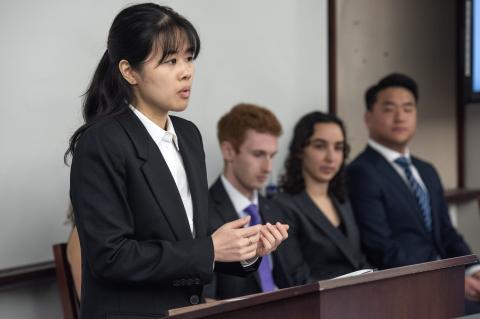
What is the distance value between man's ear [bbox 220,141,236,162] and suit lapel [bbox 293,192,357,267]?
0.34 m

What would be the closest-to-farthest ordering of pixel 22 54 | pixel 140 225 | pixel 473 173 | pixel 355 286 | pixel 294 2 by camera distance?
1. pixel 355 286
2. pixel 140 225
3. pixel 22 54
4. pixel 294 2
5. pixel 473 173

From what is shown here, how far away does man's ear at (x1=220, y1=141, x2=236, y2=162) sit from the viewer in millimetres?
3018

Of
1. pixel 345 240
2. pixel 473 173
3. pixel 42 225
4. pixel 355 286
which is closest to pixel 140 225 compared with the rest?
pixel 355 286

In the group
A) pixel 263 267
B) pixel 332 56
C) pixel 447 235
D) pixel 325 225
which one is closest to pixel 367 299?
pixel 263 267

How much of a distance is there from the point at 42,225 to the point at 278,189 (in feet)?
3.65

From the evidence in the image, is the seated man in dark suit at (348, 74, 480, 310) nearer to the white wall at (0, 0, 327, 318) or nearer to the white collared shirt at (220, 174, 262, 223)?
the white collared shirt at (220, 174, 262, 223)

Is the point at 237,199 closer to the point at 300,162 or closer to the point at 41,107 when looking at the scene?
the point at 300,162

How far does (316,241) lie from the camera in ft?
10.00

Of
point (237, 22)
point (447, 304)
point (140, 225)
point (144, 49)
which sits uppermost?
point (237, 22)

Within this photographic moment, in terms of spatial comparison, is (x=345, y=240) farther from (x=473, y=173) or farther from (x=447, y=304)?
(x=473, y=173)

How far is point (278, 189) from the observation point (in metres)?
3.38

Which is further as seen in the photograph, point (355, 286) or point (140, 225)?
point (140, 225)

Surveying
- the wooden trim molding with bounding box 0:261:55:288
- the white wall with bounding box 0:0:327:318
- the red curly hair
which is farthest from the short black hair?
the wooden trim molding with bounding box 0:261:55:288

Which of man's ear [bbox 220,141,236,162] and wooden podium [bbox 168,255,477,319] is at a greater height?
man's ear [bbox 220,141,236,162]
